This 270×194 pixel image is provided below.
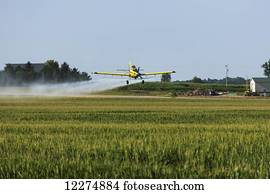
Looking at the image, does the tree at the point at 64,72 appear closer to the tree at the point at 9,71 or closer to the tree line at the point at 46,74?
the tree line at the point at 46,74

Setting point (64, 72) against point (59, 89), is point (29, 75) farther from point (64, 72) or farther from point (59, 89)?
→ point (59, 89)

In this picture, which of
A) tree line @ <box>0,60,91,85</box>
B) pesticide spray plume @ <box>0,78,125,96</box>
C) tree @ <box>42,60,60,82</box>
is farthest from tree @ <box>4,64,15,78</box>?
pesticide spray plume @ <box>0,78,125,96</box>

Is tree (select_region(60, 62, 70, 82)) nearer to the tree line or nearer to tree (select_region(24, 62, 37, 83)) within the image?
the tree line

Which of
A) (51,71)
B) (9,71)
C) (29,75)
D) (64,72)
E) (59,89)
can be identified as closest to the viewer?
(59,89)

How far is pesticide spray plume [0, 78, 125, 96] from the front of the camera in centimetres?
12243

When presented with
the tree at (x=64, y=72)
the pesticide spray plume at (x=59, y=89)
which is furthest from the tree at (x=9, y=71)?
the pesticide spray plume at (x=59, y=89)

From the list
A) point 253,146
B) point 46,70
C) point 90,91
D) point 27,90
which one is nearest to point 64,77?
point 46,70

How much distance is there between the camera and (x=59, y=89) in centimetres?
12800

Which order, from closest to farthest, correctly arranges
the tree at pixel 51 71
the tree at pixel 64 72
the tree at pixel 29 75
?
the tree at pixel 29 75 → the tree at pixel 51 71 → the tree at pixel 64 72

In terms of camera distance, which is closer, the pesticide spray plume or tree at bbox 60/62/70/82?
→ the pesticide spray plume

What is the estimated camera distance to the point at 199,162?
1385 centimetres

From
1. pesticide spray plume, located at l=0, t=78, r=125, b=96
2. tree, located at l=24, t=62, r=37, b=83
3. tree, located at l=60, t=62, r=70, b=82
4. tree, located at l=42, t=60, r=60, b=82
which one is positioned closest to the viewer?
pesticide spray plume, located at l=0, t=78, r=125, b=96

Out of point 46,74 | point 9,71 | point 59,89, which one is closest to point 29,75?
point 46,74

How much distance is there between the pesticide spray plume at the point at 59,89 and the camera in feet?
402
